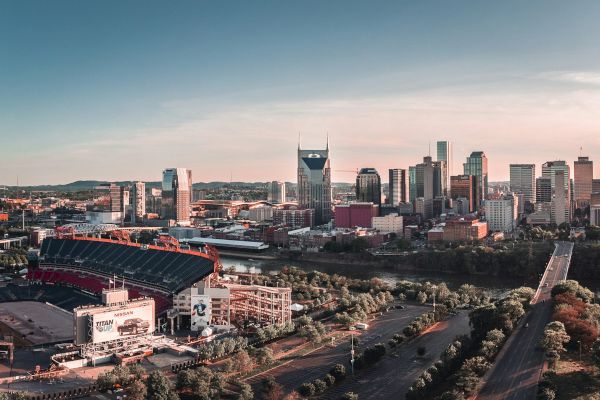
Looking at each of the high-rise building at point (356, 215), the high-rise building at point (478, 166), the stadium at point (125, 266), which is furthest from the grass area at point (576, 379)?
the high-rise building at point (478, 166)

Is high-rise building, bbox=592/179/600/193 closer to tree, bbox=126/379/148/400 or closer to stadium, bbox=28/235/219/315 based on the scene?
stadium, bbox=28/235/219/315

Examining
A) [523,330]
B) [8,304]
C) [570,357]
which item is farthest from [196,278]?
[570,357]

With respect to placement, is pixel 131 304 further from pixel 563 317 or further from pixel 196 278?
pixel 563 317

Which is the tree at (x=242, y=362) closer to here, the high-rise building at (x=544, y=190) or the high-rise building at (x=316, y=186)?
the high-rise building at (x=316, y=186)

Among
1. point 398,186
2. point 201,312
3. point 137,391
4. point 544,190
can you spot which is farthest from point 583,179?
point 137,391

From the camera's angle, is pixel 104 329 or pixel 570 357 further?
pixel 104 329

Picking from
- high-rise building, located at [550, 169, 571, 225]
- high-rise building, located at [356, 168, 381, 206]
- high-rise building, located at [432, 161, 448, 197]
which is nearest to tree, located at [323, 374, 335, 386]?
high-rise building, located at [550, 169, 571, 225]
